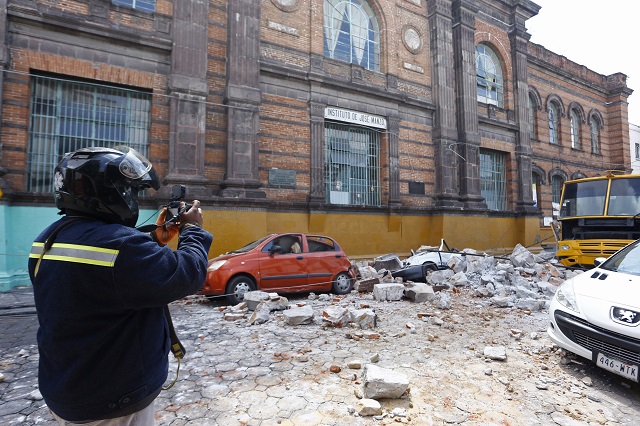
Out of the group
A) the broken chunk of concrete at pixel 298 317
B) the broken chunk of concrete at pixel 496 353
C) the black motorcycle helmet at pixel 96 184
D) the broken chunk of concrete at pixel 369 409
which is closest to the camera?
the black motorcycle helmet at pixel 96 184

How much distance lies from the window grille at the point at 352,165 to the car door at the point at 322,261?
13.2 ft

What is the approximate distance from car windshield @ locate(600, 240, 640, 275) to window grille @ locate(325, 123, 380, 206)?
8.75 m

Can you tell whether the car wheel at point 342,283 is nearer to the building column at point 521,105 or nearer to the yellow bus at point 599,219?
the yellow bus at point 599,219

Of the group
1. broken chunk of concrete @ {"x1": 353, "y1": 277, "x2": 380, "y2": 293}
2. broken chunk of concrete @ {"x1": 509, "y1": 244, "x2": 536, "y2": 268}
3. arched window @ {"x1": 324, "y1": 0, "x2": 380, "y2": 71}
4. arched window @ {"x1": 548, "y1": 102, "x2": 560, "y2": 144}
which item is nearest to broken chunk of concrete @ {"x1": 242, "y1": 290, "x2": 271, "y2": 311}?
broken chunk of concrete @ {"x1": 353, "y1": 277, "x2": 380, "y2": 293}

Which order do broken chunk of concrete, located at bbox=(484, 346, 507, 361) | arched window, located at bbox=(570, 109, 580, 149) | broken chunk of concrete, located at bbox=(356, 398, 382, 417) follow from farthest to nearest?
arched window, located at bbox=(570, 109, 580, 149) < broken chunk of concrete, located at bbox=(484, 346, 507, 361) < broken chunk of concrete, located at bbox=(356, 398, 382, 417)

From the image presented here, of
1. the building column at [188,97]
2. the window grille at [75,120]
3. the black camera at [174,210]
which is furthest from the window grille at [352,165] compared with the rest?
the black camera at [174,210]

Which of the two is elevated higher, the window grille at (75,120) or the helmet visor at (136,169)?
the window grille at (75,120)

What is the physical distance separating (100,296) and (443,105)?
16.1 m

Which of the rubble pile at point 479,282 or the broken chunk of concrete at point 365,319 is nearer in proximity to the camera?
the broken chunk of concrete at point 365,319

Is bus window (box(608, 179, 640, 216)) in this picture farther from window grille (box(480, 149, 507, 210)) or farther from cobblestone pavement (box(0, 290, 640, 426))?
window grille (box(480, 149, 507, 210))

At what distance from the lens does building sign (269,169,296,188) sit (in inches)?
453

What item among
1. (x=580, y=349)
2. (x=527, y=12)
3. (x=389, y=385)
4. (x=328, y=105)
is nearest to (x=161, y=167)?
(x=328, y=105)

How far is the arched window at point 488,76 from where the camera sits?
57.4 ft

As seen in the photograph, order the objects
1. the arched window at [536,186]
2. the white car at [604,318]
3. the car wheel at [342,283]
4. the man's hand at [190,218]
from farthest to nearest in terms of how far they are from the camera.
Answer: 1. the arched window at [536,186]
2. the car wheel at [342,283]
3. the white car at [604,318]
4. the man's hand at [190,218]
